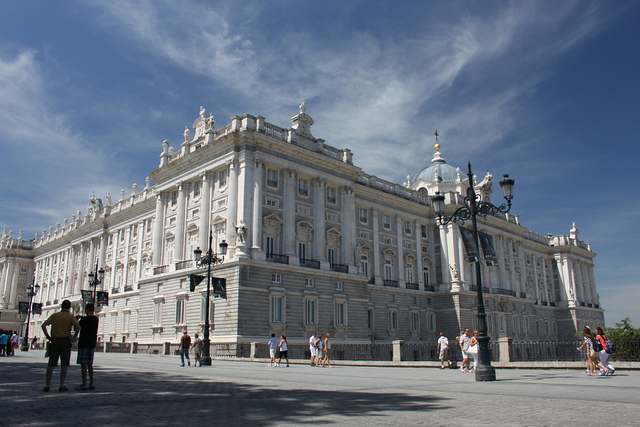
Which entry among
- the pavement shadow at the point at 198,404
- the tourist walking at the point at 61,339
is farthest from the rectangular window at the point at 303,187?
the tourist walking at the point at 61,339

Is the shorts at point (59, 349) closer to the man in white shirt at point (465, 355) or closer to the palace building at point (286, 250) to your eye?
the man in white shirt at point (465, 355)

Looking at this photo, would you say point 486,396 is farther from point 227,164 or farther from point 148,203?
point 148,203

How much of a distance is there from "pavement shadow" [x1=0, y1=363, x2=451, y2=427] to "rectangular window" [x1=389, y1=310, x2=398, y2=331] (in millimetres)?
39584

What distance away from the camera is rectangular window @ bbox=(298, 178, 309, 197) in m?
42.3

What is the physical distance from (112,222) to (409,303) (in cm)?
3731

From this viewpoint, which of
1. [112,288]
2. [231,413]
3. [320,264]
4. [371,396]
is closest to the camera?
[231,413]

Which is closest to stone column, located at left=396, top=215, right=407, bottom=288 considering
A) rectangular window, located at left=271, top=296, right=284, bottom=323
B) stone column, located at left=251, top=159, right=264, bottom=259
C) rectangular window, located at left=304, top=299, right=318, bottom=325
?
rectangular window, located at left=304, top=299, right=318, bottom=325

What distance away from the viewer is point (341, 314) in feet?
137

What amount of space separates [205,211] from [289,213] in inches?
262

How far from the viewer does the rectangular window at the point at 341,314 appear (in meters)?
41.4

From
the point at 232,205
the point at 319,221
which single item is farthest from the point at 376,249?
the point at 232,205

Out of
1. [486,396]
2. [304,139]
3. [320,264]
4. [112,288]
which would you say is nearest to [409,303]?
[320,264]

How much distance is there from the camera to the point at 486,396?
449 inches

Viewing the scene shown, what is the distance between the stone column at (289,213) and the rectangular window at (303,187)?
4.40ft
